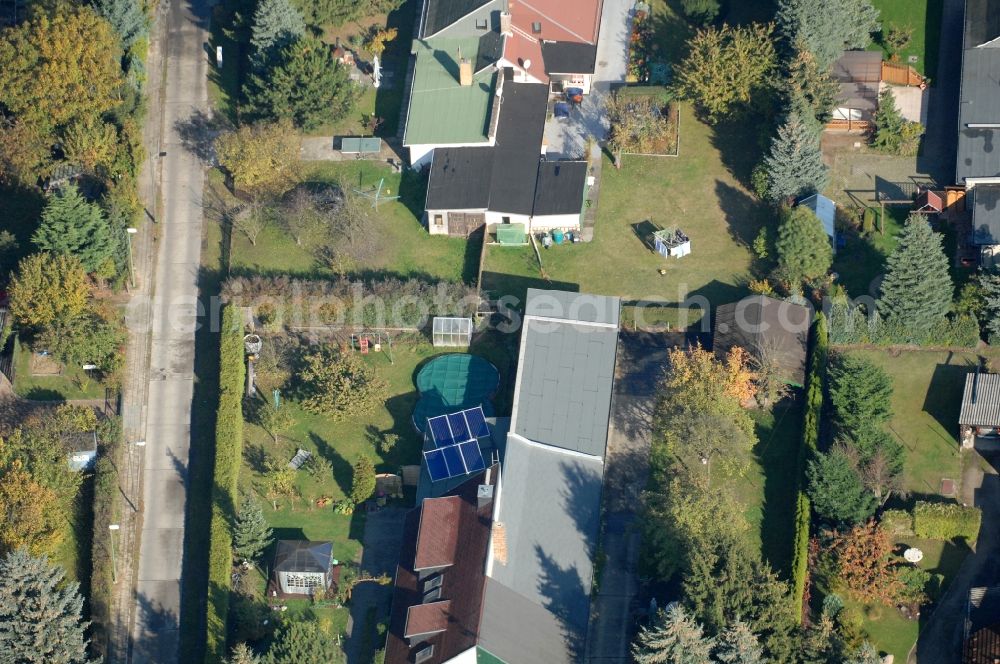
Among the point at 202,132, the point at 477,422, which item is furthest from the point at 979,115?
the point at 202,132

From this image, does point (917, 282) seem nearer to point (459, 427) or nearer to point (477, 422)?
point (477, 422)

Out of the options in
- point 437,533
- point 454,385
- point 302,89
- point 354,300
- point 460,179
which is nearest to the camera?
point 437,533

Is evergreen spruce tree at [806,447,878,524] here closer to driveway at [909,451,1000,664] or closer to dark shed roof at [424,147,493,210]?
driveway at [909,451,1000,664]

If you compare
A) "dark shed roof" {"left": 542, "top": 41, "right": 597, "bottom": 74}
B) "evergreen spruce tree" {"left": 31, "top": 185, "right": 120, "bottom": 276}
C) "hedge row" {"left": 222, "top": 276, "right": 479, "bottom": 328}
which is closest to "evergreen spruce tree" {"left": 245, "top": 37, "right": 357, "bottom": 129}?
"hedge row" {"left": 222, "top": 276, "right": 479, "bottom": 328}

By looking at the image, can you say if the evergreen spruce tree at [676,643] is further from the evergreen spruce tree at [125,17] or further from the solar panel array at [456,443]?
the evergreen spruce tree at [125,17]

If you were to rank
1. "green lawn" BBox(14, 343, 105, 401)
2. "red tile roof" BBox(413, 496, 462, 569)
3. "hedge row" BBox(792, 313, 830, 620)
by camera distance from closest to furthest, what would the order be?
"hedge row" BBox(792, 313, 830, 620)
"red tile roof" BBox(413, 496, 462, 569)
"green lawn" BBox(14, 343, 105, 401)
